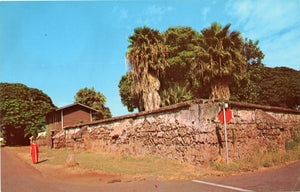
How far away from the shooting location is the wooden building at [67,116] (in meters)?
32.4

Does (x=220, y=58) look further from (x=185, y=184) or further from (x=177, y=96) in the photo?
(x=185, y=184)

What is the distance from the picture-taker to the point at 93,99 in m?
42.8

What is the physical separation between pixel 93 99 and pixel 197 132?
3643 cm

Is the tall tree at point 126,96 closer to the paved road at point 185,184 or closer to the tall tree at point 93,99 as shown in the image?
the tall tree at point 93,99

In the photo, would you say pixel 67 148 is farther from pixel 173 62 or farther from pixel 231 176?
pixel 231 176

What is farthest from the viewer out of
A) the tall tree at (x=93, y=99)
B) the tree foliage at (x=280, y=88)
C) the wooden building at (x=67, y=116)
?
the tall tree at (x=93, y=99)

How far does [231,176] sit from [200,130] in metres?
2.11

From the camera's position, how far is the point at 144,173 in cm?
763

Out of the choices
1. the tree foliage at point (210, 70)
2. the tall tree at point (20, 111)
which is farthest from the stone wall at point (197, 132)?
the tall tree at point (20, 111)

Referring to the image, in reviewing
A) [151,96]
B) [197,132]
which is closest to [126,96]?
[151,96]

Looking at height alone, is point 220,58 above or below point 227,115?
above

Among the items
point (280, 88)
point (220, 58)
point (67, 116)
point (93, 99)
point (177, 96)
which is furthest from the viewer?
point (93, 99)

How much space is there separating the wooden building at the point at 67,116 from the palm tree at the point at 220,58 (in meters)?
21.8

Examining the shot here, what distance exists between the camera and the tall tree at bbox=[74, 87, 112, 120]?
41812mm
